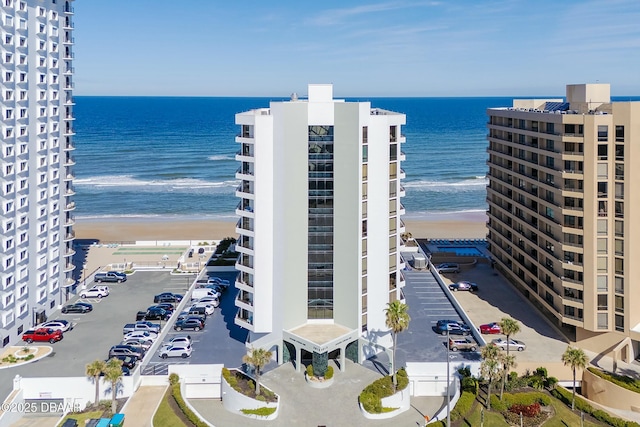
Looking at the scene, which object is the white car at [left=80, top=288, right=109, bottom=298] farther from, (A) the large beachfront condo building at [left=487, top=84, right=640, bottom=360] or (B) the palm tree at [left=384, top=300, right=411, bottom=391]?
(A) the large beachfront condo building at [left=487, top=84, right=640, bottom=360]

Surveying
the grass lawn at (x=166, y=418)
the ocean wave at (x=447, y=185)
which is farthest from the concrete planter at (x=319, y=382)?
the ocean wave at (x=447, y=185)

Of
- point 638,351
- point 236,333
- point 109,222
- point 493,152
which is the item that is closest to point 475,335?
point 638,351

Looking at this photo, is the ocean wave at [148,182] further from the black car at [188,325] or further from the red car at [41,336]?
the red car at [41,336]

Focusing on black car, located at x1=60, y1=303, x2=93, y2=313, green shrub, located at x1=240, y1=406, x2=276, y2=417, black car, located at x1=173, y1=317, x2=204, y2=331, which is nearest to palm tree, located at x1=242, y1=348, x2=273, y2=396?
green shrub, located at x1=240, y1=406, x2=276, y2=417

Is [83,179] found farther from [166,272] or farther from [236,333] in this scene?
[236,333]

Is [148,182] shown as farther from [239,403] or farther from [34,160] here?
[239,403]

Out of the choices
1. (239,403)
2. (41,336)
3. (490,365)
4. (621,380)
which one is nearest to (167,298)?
(41,336)
